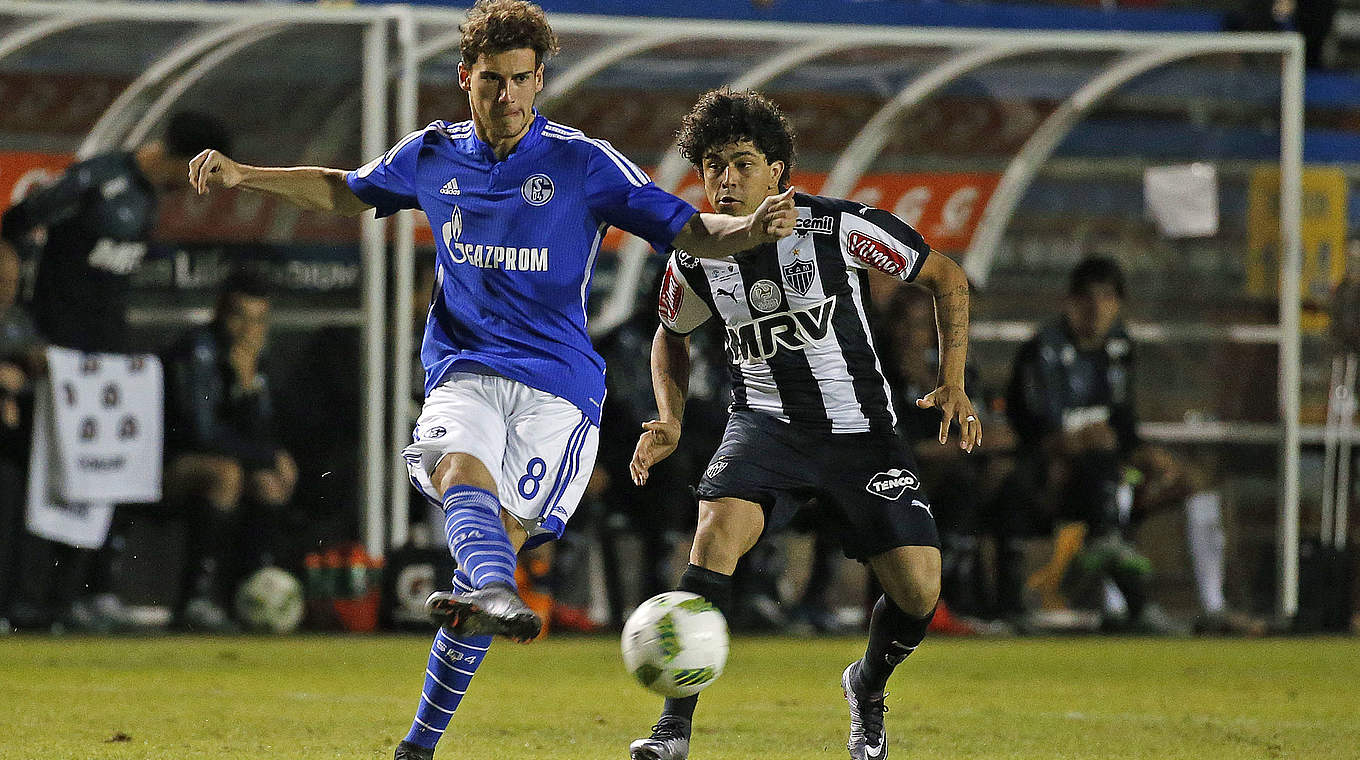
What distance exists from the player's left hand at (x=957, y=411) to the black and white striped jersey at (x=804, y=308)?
1.21ft

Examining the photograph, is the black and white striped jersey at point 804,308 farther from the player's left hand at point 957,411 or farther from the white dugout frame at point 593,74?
the white dugout frame at point 593,74

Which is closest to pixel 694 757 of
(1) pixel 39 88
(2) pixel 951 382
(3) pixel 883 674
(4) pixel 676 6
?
(3) pixel 883 674

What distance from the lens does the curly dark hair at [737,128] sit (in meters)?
5.69

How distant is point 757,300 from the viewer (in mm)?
5871

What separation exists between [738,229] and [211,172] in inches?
53.0

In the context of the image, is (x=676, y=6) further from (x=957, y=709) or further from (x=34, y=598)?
(x=957, y=709)

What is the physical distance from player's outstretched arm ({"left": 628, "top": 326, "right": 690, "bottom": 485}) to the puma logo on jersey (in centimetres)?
22

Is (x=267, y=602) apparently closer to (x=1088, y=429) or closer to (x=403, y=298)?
(x=403, y=298)

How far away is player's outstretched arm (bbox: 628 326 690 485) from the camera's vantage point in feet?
18.9

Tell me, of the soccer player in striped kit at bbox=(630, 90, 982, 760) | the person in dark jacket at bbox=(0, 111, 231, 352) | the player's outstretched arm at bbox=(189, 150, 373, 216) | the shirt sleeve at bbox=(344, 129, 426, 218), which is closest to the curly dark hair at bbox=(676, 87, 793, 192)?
the soccer player in striped kit at bbox=(630, 90, 982, 760)

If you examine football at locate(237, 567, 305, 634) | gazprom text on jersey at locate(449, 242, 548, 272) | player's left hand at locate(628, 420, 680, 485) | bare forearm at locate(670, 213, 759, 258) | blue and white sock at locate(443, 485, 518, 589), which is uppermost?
bare forearm at locate(670, 213, 759, 258)

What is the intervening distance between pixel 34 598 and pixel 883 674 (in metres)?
6.23

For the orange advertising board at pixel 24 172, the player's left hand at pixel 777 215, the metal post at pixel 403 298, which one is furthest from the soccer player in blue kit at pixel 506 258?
the orange advertising board at pixel 24 172

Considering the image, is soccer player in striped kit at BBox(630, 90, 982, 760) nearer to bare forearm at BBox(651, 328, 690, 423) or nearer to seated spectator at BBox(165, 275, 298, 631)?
bare forearm at BBox(651, 328, 690, 423)
